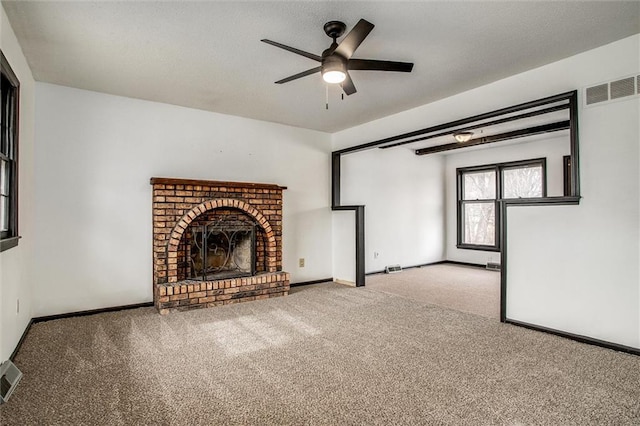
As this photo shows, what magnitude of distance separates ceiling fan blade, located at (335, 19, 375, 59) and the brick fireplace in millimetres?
2533

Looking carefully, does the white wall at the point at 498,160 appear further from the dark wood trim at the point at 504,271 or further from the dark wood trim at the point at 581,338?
the dark wood trim at the point at 581,338

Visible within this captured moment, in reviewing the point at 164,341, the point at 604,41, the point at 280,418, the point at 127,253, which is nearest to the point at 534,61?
the point at 604,41

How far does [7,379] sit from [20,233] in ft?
4.25

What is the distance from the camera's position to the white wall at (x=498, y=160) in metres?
5.99

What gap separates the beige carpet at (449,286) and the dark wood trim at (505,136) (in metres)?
2.32

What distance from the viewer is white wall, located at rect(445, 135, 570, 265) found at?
5992 millimetres

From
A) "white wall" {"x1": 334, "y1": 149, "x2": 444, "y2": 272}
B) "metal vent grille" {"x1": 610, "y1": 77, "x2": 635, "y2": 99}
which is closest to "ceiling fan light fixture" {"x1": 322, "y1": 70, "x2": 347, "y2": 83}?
"metal vent grille" {"x1": 610, "y1": 77, "x2": 635, "y2": 99}

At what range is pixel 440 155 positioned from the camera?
765 centimetres

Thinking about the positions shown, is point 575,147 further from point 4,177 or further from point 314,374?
point 4,177

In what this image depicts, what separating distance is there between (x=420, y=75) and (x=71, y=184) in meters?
3.86

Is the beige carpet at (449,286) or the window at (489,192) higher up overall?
the window at (489,192)

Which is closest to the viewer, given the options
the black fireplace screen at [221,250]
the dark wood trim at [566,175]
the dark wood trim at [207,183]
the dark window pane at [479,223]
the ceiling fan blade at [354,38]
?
the ceiling fan blade at [354,38]

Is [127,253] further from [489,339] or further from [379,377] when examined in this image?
[489,339]

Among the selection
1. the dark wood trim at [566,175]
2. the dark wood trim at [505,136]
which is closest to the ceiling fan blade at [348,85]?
the dark wood trim at [505,136]
